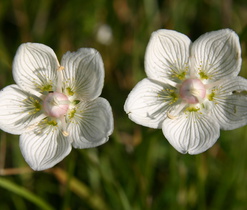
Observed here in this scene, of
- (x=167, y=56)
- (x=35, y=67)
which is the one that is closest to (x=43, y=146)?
(x=35, y=67)

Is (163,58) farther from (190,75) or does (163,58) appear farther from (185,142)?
(185,142)

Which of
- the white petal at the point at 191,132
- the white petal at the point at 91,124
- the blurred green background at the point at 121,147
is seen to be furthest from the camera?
the blurred green background at the point at 121,147

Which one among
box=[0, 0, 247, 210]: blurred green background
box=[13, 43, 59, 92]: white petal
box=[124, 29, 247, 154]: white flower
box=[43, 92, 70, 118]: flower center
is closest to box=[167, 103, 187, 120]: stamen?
box=[124, 29, 247, 154]: white flower

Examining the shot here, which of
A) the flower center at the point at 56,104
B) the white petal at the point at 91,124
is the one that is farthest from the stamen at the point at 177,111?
the flower center at the point at 56,104

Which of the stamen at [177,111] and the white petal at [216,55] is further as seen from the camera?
the stamen at [177,111]

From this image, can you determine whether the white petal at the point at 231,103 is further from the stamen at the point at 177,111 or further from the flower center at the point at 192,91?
the stamen at the point at 177,111

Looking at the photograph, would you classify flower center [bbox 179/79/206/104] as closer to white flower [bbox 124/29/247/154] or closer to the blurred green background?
white flower [bbox 124/29/247/154]

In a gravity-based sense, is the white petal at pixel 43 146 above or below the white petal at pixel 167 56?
below
